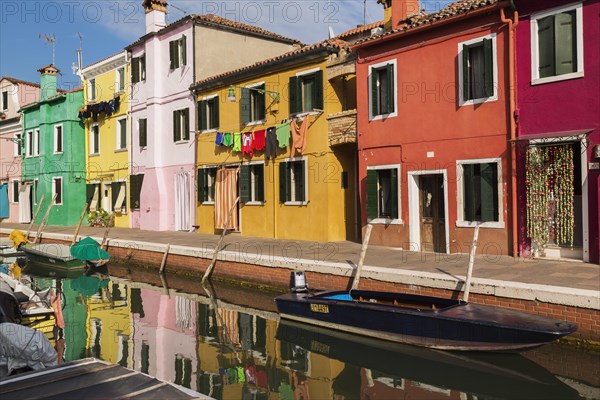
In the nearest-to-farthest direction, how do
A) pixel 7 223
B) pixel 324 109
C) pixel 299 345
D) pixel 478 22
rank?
pixel 299 345 < pixel 478 22 < pixel 324 109 < pixel 7 223

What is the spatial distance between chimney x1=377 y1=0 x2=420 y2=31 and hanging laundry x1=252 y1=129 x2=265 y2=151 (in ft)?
17.7

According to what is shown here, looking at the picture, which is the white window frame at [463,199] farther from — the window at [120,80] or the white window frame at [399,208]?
the window at [120,80]

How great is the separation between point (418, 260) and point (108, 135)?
19698 mm

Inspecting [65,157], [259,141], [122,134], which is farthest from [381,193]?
[65,157]

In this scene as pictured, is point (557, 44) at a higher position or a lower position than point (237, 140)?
higher

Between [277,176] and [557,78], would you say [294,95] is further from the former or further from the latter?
[557,78]

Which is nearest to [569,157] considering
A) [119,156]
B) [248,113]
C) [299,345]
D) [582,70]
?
[582,70]

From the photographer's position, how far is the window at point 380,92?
15.2m

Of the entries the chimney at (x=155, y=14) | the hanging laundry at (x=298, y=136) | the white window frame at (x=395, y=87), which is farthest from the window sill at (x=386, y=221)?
the chimney at (x=155, y=14)

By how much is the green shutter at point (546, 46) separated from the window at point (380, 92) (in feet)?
13.6

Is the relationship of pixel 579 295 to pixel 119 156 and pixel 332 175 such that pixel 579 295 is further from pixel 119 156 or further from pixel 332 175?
pixel 119 156

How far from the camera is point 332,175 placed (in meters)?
17.2

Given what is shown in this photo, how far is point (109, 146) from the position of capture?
2733 cm

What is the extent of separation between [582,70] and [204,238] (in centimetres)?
1312
